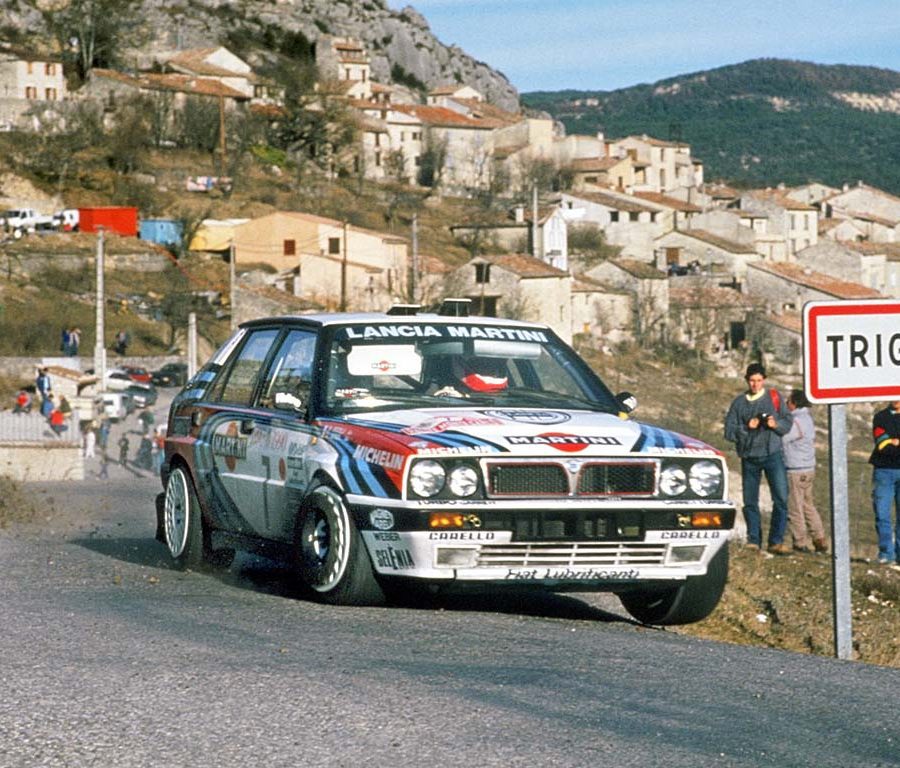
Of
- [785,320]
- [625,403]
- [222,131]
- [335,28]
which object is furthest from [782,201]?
[625,403]

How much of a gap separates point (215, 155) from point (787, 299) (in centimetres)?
3734

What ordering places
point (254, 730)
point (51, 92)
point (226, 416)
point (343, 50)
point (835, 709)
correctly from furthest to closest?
point (343, 50)
point (51, 92)
point (226, 416)
point (835, 709)
point (254, 730)

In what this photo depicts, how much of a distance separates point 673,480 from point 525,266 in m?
86.2

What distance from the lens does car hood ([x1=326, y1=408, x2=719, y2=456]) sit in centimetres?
867

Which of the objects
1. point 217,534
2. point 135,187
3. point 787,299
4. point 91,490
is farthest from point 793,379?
point 217,534

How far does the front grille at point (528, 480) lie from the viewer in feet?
28.3

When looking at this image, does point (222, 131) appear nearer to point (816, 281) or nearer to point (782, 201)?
point (816, 281)

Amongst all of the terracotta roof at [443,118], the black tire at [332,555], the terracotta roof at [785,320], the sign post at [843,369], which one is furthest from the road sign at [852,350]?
the terracotta roof at [443,118]

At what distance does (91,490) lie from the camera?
1042 inches

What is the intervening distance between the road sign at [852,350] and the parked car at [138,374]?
54398mm

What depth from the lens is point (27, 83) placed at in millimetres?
119312

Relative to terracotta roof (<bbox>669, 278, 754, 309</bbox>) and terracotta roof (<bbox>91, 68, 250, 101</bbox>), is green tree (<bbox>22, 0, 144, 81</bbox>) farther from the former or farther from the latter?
terracotta roof (<bbox>669, 278, 754, 309</bbox>)

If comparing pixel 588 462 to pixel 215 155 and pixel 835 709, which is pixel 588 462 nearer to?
pixel 835 709

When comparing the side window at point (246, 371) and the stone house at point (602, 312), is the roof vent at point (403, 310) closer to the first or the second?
the side window at point (246, 371)
